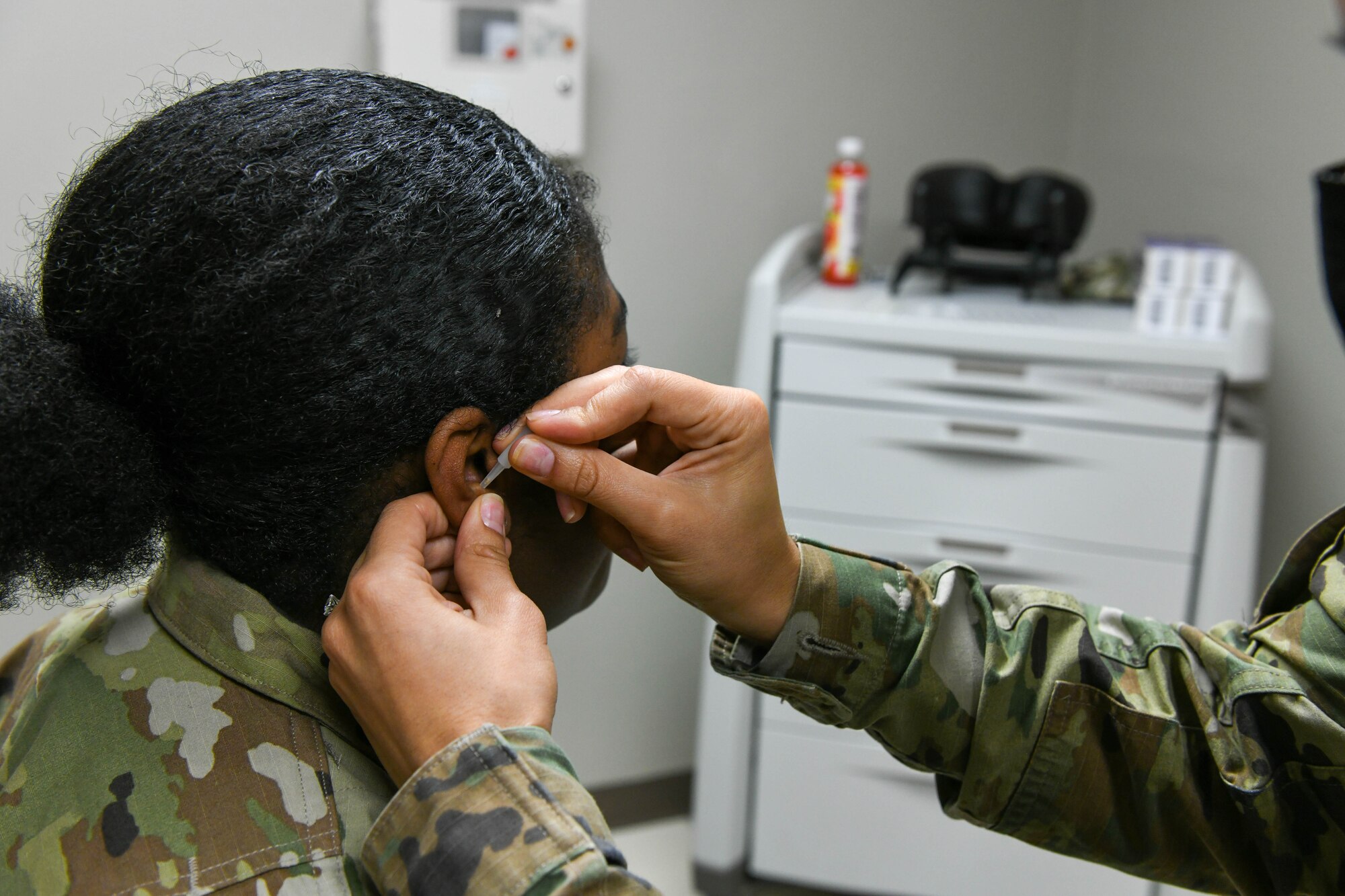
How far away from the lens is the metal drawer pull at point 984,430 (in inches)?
70.7

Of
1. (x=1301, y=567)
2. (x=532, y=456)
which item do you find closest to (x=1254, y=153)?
(x=1301, y=567)

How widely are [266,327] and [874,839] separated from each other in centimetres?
165

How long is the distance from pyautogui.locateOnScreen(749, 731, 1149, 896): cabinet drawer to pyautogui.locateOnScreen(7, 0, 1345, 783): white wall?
0.48 metres

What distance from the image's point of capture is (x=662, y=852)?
2.35 metres

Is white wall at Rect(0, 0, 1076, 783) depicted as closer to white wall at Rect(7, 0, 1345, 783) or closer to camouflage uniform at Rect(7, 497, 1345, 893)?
white wall at Rect(7, 0, 1345, 783)

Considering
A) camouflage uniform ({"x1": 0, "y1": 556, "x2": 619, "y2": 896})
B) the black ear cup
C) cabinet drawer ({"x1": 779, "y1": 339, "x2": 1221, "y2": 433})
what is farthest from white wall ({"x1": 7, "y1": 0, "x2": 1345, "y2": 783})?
camouflage uniform ({"x1": 0, "y1": 556, "x2": 619, "y2": 896})

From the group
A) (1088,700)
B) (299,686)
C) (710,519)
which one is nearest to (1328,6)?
(1088,700)

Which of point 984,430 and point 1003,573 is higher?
point 984,430

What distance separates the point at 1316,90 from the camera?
1.97 m

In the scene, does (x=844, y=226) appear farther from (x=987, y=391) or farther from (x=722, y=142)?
(x=987, y=391)

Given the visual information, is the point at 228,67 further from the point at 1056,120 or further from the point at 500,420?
the point at 1056,120

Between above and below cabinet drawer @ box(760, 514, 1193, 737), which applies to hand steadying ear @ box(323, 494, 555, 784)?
above

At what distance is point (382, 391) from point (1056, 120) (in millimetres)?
2243

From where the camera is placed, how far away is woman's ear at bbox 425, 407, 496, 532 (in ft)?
2.60
